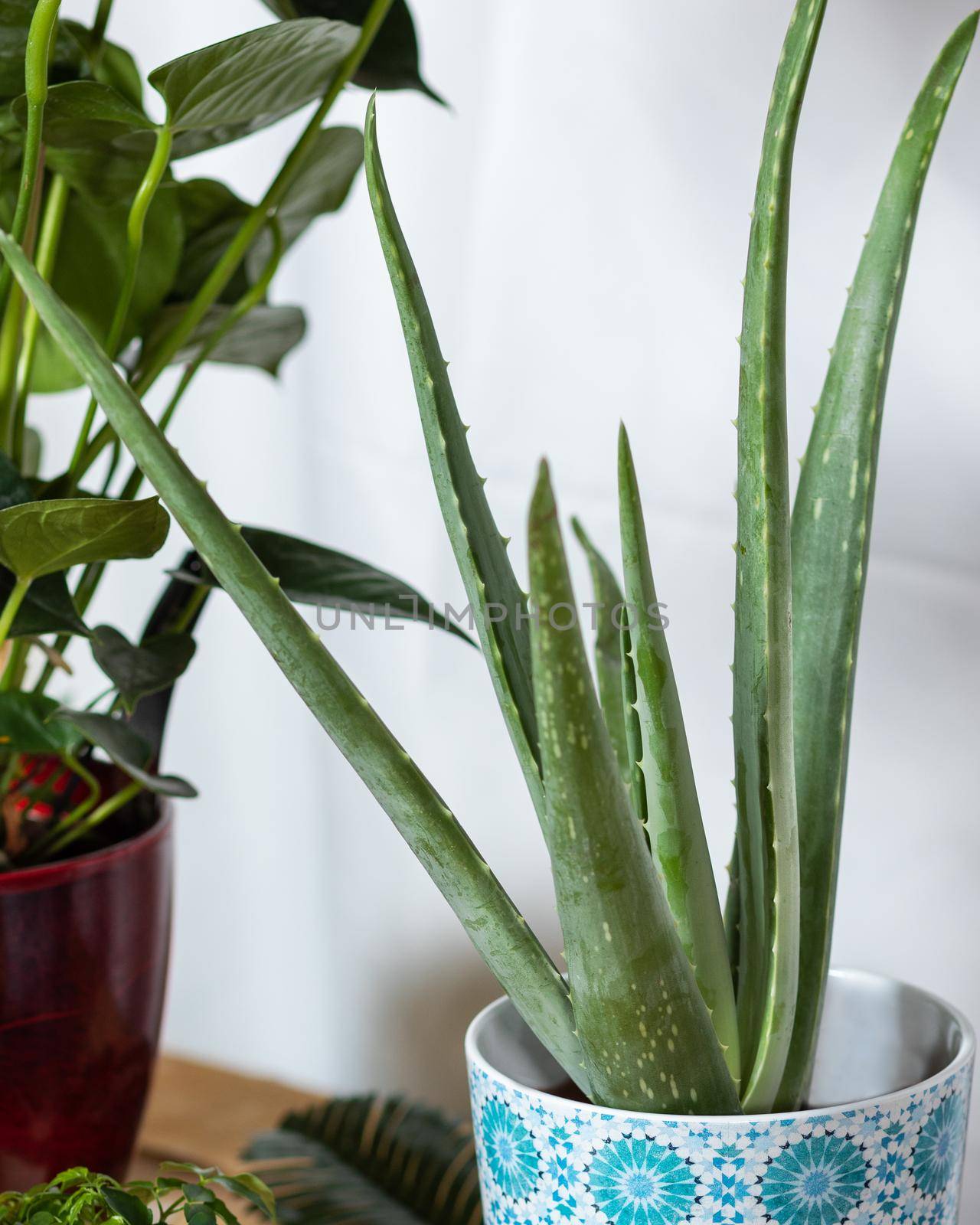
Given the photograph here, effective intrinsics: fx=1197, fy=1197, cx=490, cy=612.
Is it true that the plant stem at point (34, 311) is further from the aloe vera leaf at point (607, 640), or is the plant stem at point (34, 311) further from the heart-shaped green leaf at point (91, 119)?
the aloe vera leaf at point (607, 640)

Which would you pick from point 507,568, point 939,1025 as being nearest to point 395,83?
point 507,568

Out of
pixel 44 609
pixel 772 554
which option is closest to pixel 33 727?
pixel 44 609

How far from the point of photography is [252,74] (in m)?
0.35

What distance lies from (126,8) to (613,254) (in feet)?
1.05

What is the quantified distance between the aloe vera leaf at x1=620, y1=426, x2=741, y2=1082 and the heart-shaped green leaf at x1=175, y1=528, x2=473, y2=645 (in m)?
0.11

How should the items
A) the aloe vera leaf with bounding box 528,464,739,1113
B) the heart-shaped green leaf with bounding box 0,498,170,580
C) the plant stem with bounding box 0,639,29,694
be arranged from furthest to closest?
the plant stem with bounding box 0,639,29,694 → the heart-shaped green leaf with bounding box 0,498,170,580 → the aloe vera leaf with bounding box 528,464,739,1113

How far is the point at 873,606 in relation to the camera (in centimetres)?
48

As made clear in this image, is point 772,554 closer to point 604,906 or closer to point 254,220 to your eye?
point 604,906

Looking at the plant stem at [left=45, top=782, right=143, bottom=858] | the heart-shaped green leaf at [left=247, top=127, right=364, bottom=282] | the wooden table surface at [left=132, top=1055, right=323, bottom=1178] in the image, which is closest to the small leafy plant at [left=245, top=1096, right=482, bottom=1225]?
the wooden table surface at [left=132, top=1055, right=323, bottom=1178]

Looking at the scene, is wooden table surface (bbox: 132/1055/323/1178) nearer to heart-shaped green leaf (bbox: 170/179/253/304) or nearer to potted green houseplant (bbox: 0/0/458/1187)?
potted green houseplant (bbox: 0/0/458/1187)

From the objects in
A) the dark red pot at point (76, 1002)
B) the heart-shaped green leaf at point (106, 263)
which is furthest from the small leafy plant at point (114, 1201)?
the heart-shaped green leaf at point (106, 263)

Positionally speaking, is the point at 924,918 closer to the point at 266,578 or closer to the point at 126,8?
the point at 266,578

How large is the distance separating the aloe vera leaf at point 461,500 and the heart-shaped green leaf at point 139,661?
0.12 meters

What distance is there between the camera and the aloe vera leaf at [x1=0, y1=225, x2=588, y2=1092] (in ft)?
0.81
